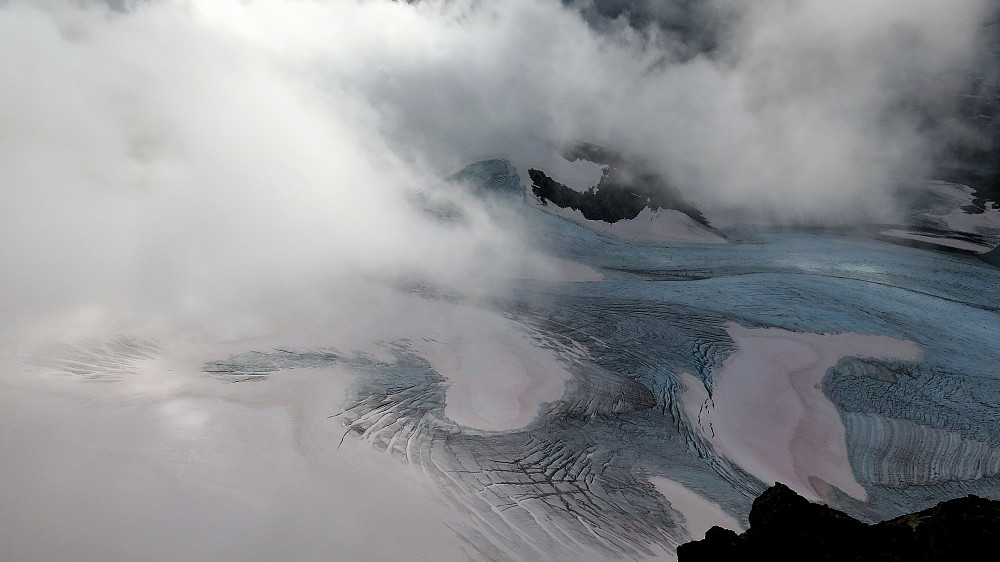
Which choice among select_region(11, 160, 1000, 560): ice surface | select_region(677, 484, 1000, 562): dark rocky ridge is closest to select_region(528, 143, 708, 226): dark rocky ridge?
select_region(11, 160, 1000, 560): ice surface

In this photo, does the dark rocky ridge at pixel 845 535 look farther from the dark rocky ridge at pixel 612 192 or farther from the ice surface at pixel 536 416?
the dark rocky ridge at pixel 612 192

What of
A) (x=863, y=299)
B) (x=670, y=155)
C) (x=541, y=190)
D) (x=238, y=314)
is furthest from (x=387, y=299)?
(x=670, y=155)

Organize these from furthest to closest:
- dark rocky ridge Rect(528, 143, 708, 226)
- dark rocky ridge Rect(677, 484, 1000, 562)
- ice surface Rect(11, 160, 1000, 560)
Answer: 1. dark rocky ridge Rect(528, 143, 708, 226)
2. ice surface Rect(11, 160, 1000, 560)
3. dark rocky ridge Rect(677, 484, 1000, 562)

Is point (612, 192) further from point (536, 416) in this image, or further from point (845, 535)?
point (845, 535)

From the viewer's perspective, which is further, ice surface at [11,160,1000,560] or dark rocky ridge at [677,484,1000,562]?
ice surface at [11,160,1000,560]

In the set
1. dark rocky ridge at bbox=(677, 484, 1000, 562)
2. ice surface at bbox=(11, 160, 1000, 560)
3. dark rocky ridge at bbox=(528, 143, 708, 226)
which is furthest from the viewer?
dark rocky ridge at bbox=(528, 143, 708, 226)

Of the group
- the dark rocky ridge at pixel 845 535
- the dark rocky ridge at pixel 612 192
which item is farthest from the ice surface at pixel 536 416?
the dark rocky ridge at pixel 612 192

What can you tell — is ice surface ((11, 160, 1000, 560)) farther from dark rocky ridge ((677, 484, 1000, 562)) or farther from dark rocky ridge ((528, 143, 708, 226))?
dark rocky ridge ((528, 143, 708, 226))
